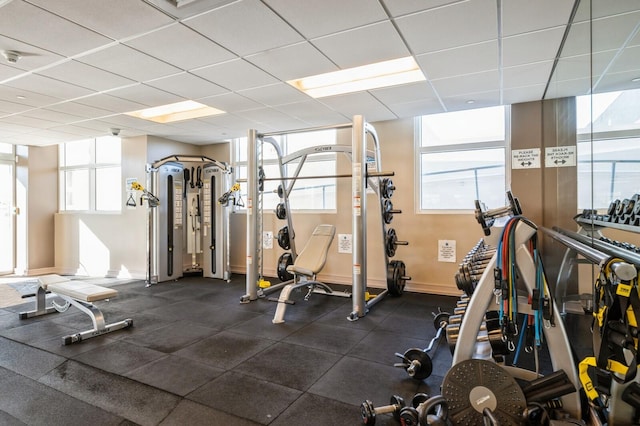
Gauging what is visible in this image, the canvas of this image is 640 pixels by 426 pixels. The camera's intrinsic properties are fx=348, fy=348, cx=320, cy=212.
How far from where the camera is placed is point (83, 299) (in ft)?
10.6

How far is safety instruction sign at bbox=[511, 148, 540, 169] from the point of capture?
4.31 meters

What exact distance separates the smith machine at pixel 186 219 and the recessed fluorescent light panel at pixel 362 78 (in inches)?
102

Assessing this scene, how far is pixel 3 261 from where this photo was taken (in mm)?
6797

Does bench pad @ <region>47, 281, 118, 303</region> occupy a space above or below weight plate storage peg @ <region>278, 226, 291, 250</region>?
below

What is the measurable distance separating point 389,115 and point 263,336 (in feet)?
11.0

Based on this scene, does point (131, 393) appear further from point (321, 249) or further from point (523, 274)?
point (321, 249)

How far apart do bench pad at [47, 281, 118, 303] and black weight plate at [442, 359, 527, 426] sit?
310 centimetres

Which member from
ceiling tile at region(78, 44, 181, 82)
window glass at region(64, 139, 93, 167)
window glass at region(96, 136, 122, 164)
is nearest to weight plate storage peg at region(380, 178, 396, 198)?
ceiling tile at region(78, 44, 181, 82)

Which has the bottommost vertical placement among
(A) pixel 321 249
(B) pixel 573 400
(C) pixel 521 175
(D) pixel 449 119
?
(B) pixel 573 400

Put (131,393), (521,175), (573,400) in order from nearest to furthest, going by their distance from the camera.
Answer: (573,400) < (131,393) < (521,175)

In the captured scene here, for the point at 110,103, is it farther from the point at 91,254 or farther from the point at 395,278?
the point at 395,278

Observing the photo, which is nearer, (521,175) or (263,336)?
(263,336)

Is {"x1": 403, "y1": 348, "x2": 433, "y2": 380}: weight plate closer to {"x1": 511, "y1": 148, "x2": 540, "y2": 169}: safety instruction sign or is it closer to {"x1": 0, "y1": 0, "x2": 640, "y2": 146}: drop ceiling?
{"x1": 0, "y1": 0, "x2": 640, "y2": 146}: drop ceiling

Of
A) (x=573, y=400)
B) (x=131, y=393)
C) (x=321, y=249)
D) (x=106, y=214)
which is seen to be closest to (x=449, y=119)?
(x=321, y=249)
